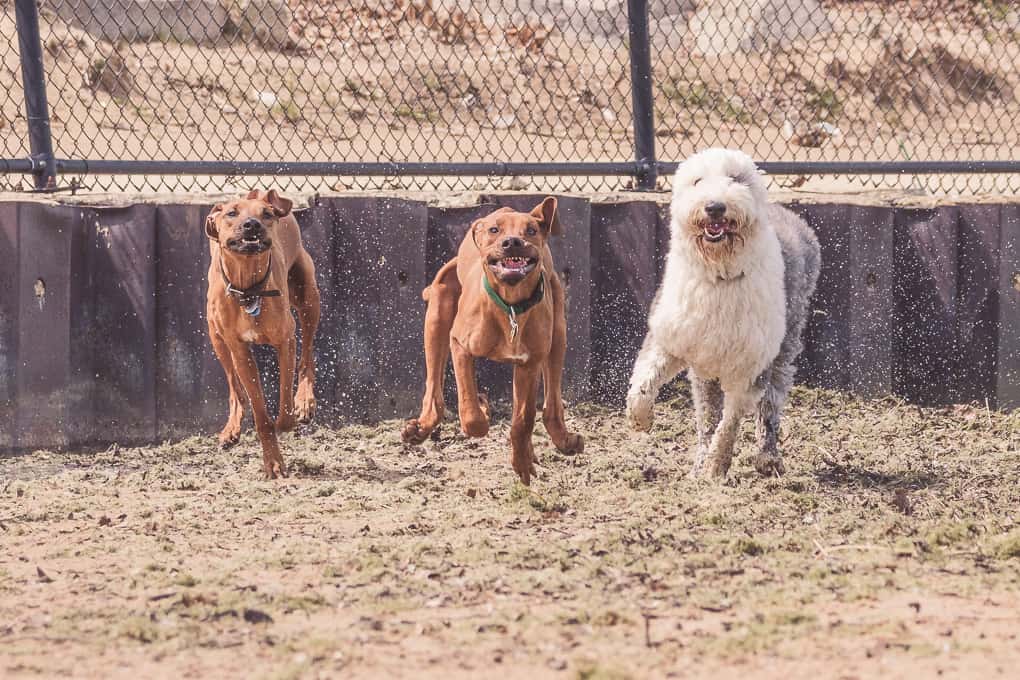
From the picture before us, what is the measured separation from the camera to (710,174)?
6.24 m

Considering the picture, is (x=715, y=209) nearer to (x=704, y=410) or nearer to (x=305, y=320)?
(x=704, y=410)

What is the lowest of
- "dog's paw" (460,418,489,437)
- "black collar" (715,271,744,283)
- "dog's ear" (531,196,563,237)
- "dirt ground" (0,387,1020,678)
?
"dirt ground" (0,387,1020,678)

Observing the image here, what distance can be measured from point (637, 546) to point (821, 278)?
3305mm

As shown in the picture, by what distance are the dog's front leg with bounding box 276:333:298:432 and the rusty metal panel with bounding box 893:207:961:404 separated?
341cm

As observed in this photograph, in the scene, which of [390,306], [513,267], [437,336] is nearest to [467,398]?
[437,336]

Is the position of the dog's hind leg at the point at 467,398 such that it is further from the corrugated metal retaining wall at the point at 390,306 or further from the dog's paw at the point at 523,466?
the corrugated metal retaining wall at the point at 390,306

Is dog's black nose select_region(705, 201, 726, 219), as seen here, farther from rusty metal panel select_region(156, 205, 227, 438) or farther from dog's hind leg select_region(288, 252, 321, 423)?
rusty metal panel select_region(156, 205, 227, 438)

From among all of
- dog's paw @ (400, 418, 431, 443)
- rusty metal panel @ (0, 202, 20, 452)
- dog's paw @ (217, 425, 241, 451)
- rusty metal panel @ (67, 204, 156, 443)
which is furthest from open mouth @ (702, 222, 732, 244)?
rusty metal panel @ (0, 202, 20, 452)

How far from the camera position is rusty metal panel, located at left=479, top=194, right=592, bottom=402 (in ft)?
26.0

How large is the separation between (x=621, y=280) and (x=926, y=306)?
1718 millimetres

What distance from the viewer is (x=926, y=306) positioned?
828 centimetres

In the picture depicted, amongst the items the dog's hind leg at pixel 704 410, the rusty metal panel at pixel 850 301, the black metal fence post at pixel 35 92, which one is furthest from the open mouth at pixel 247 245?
the rusty metal panel at pixel 850 301

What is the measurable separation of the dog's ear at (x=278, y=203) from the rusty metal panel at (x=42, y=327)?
1.40m

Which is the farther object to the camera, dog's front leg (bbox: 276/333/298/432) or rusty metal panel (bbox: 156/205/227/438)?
rusty metal panel (bbox: 156/205/227/438)
